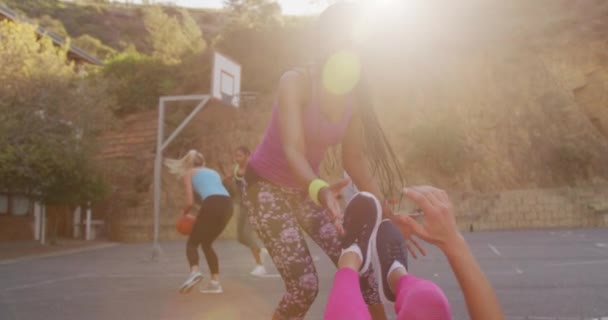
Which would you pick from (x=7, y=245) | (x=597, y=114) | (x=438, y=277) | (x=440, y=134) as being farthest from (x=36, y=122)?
(x=597, y=114)

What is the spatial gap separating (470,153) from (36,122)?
18.8 m

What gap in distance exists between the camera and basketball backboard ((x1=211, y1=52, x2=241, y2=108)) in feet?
55.2

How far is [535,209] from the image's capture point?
24109 millimetres

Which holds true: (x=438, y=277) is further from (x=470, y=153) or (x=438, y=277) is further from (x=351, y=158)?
(x=470, y=153)

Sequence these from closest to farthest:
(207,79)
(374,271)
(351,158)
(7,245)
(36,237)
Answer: (374,271), (351,158), (7,245), (36,237), (207,79)

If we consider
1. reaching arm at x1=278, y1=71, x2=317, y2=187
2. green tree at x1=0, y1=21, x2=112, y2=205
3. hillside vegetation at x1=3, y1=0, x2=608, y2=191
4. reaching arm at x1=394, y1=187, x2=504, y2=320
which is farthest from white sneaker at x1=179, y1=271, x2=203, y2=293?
hillside vegetation at x1=3, y1=0, x2=608, y2=191

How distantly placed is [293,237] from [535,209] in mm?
23463

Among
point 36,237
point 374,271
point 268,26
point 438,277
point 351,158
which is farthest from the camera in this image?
point 268,26

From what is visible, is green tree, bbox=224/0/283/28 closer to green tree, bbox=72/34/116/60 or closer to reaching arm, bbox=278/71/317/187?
green tree, bbox=72/34/116/60

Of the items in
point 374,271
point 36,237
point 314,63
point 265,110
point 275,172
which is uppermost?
point 265,110

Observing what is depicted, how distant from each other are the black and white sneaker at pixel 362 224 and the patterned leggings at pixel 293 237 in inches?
17.2

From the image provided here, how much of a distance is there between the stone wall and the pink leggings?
22.9m

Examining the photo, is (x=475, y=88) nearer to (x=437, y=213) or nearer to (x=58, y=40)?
(x=58, y=40)

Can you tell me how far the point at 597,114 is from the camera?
1200 inches
